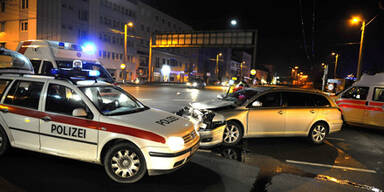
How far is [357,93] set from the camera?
10.2 meters

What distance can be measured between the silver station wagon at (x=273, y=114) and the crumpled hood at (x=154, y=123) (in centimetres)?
185

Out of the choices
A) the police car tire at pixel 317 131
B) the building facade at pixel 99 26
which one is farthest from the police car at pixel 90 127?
the building facade at pixel 99 26

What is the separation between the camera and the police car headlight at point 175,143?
4.06 m

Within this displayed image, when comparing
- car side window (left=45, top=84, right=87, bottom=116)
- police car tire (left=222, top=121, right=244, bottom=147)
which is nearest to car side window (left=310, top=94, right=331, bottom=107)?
police car tire (left=222, top=121, right=244, bottom=147)

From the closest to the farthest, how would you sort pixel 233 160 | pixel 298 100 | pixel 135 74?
1. pixel 233 160
2. pixel 298 100
3. pixel 135 74

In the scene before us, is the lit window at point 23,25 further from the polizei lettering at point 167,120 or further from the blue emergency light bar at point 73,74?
the polizei lettering at point 167,120

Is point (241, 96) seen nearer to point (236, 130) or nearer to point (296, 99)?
point (236, 130)

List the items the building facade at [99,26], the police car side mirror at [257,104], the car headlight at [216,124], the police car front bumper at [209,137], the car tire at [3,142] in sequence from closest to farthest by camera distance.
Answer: the car tire at [3,142] → the police car front bumper at [209,137] → the car headlight at [216,124] → the police car side mirror at [257,104] → the building facade at [99,26]

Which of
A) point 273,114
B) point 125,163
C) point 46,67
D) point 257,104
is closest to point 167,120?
point 125,163

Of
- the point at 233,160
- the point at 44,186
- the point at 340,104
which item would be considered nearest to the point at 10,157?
the point at 44,186

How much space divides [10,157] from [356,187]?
6510mm

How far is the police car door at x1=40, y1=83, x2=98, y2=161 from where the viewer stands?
4266mm

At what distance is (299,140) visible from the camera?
318 inches

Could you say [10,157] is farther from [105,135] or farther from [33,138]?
[105,135]
